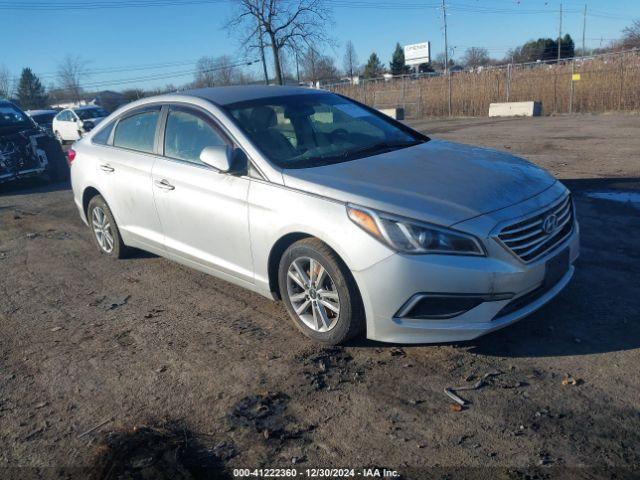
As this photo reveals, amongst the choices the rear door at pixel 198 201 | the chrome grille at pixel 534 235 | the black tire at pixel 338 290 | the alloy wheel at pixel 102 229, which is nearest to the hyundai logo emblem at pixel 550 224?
the chrome grille at pixel 534 235

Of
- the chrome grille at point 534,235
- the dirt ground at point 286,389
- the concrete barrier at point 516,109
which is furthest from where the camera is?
the concrete barrier at point 516,109

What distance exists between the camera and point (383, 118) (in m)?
5.27

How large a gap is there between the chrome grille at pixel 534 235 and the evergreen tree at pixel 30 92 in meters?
70.7

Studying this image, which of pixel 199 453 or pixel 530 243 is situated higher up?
pixel 530 243

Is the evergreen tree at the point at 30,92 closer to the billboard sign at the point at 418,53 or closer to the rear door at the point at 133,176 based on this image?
the billboard sign at the point at 418,53

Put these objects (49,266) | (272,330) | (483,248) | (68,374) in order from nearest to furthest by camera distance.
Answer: (483,248) < (68,374) < (272,330) < (49,266)

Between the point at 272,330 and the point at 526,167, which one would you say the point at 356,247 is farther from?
the point at 526,167

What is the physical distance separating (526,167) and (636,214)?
2976 millimetres

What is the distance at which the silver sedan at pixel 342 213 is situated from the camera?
3.27 m

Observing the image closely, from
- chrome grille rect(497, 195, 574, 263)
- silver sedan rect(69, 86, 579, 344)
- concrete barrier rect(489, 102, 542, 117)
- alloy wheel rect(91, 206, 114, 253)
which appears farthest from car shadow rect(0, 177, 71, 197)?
concrete barrier rect(489, 102, 542, 117)

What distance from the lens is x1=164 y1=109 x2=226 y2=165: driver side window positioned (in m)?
4.50

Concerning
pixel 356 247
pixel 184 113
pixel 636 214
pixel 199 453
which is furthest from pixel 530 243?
pixel 636 214

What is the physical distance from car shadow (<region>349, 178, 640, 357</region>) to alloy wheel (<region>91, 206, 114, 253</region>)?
3332 millimetres

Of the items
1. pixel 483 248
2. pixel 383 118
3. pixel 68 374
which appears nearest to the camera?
pixel 483 248
